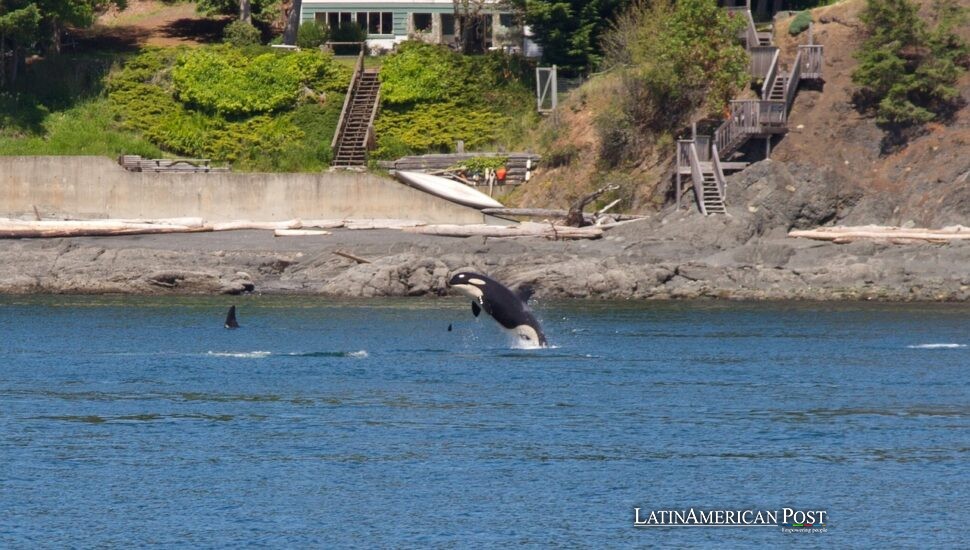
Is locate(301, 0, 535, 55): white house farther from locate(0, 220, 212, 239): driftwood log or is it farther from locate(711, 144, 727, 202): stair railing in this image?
locate(0, 220, 212, 239): driftwood log

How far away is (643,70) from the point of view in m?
54.2

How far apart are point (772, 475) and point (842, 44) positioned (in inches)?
1490

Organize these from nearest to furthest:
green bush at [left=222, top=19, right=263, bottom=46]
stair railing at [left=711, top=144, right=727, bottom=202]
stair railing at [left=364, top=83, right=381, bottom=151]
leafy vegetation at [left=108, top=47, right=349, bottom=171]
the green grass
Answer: stair railing at [left=711, top=144, right=727, bottom=202] → the green grass → stair railing at [left=364, top=83, right=381, bottom=151] → leafy vegetation at [left=108, top=47, right=349, bottom=171] → green bush at [left=222, top=19, right=263, bottom=46]

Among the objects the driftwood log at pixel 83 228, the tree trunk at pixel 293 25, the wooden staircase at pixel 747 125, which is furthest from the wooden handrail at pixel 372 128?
the wooden staircase at pixel 747 125

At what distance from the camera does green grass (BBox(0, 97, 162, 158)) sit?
56.1 meters

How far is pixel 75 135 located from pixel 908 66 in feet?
95.0

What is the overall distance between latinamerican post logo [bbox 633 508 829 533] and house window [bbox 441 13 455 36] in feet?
166

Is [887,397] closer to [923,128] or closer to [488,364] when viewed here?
[488,364]

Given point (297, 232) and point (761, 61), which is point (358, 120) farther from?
point (761, 61)

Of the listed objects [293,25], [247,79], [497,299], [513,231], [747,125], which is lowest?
[513,231]

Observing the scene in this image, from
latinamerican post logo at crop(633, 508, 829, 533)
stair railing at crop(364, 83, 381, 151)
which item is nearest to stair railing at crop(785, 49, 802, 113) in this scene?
stair railing at crop(364, 83, 381, 151)

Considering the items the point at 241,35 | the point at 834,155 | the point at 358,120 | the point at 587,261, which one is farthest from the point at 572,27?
the point at 587,261

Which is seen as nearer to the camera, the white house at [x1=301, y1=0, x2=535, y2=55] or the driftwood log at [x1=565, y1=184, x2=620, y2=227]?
the driftwood log at [x1=565, y1=184, x2=620, y2=227]

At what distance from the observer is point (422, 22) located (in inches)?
2650
